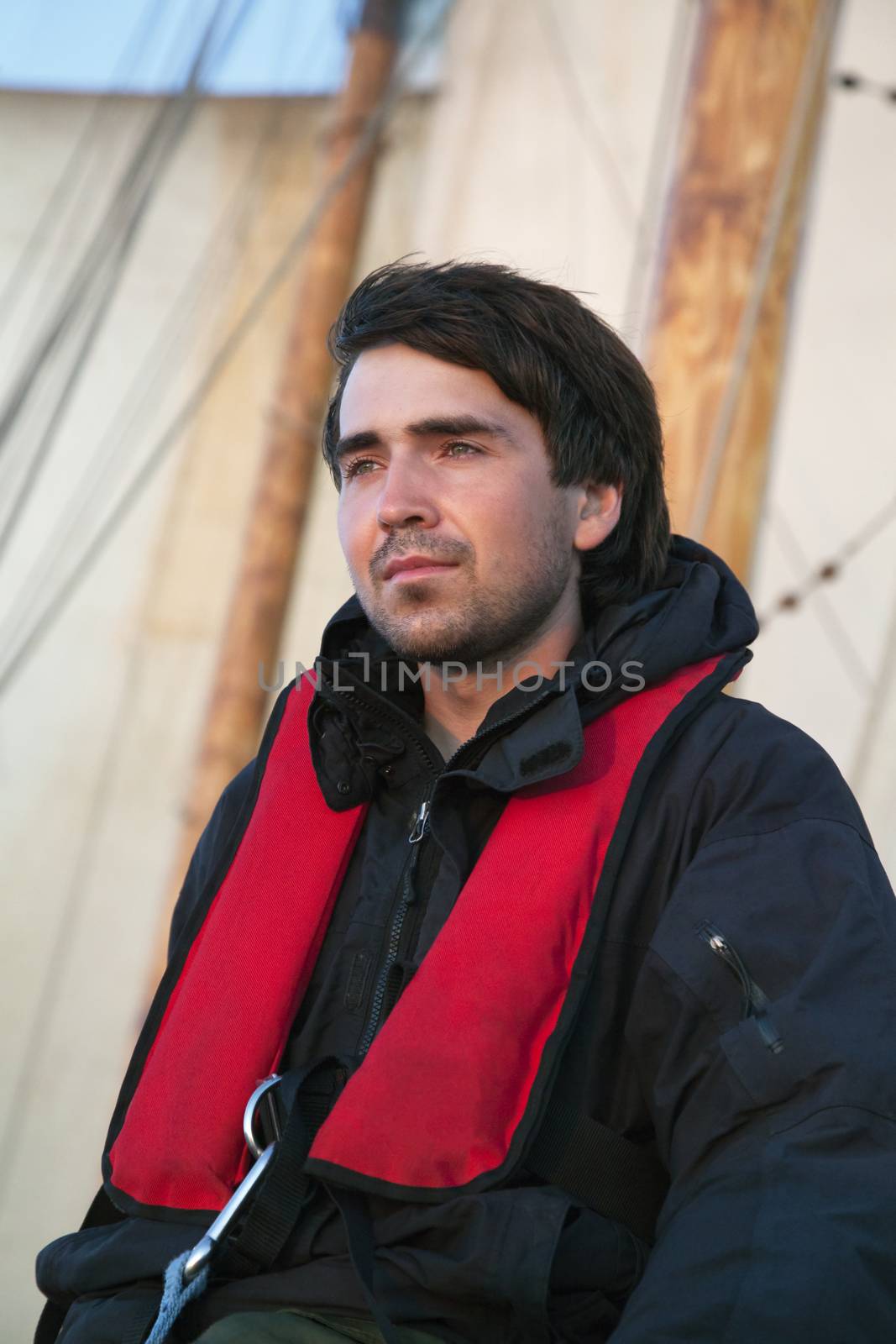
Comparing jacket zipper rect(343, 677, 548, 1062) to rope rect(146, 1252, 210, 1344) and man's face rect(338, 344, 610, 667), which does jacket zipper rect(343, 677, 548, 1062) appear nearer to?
man's face rect(338, 344, 610, 667)

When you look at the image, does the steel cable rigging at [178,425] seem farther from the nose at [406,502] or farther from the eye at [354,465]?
the nose at [406,502]

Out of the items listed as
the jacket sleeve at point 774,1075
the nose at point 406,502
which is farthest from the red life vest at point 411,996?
the nose at point 406,502

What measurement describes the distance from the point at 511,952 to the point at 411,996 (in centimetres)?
12

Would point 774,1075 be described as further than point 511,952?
No

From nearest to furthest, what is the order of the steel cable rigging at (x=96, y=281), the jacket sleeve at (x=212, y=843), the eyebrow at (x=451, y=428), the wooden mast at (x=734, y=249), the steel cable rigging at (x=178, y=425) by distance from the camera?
the eyebrow at (x=451, y=428)
the jacket sleeve at (x=212, y=843)
the wooden mast at (x=734, y=249)
the steel cable rigging at (x=96, y=281)
the steel cable rigging at (x=178, y=425)

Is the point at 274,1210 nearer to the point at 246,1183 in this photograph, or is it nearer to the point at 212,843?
the point at 246,1183

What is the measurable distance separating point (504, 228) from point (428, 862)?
5.45 meters

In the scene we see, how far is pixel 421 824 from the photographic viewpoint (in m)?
1.72

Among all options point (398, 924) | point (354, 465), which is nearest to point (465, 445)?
point (354, 465)

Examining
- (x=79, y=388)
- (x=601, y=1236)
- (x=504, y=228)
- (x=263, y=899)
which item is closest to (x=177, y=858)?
(x=79, y=388)

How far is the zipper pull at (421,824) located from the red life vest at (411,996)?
81mm

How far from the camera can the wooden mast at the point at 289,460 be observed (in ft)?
19.4

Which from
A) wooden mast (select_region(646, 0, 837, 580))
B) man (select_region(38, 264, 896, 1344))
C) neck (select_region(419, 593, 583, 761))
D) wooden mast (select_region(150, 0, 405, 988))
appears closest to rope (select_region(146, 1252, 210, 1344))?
man (select_region(38, 264, 896, 1344))

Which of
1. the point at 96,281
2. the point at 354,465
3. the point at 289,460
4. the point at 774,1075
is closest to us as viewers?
the point at 774,1075
